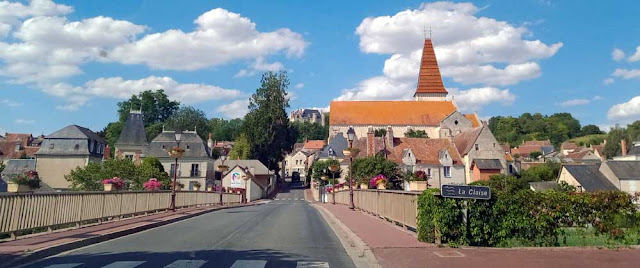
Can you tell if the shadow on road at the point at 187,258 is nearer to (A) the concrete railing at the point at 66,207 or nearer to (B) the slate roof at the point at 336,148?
(A) the concrete railing at the point at 66,207

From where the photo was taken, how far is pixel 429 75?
11738cm

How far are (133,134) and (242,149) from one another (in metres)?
17.6

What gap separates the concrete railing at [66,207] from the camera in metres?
10.9

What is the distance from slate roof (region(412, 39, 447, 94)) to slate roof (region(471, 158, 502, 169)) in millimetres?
48083

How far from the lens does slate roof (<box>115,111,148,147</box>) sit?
75938 mm

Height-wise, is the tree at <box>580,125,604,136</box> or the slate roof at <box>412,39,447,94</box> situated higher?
the slate roof at <box>412,39,447,94</box>

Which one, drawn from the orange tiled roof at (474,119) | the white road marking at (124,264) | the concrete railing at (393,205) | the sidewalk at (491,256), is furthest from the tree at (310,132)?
the white road marking at (124,264)

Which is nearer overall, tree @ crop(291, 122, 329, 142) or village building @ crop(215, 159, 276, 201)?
village building @ crop(215, 159, 276, 201)

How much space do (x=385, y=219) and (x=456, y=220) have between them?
775 centimetres

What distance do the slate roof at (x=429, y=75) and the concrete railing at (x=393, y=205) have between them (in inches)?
3718

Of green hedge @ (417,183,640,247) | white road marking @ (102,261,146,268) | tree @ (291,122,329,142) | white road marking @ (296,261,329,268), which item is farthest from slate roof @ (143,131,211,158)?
tree @ (291,122,329,142)

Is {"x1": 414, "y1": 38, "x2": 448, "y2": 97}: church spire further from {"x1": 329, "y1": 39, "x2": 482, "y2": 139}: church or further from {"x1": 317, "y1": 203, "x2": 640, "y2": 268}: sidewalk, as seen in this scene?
{"x1": 317, "y1": 203, "x2": 640, "y2": 268}: sidewalk

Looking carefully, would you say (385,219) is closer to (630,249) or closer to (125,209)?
(630,249)

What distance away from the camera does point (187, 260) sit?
8.95 meters
